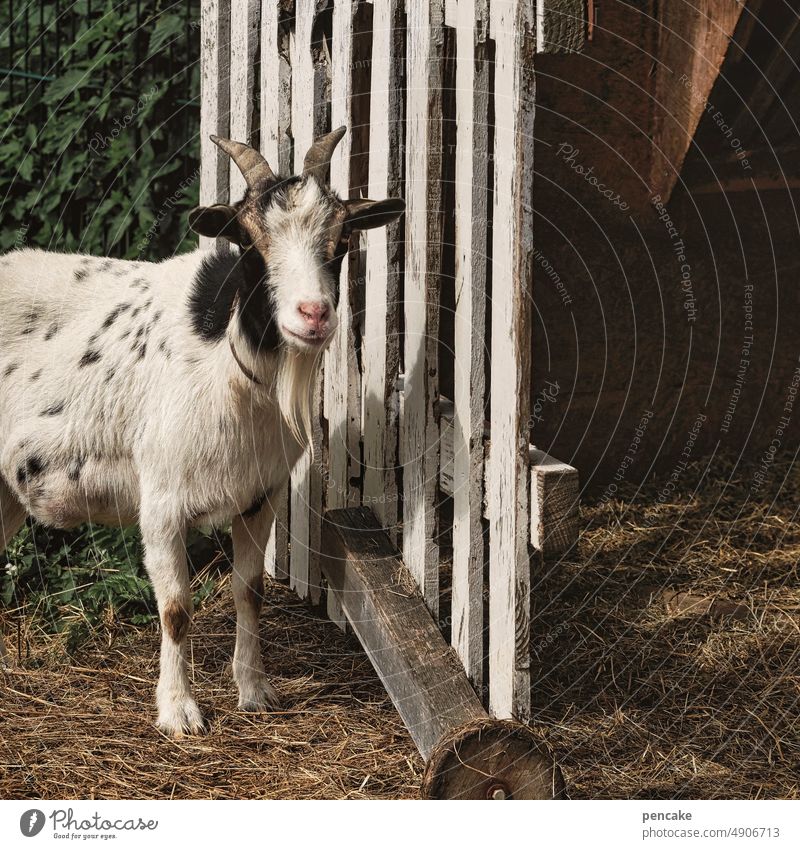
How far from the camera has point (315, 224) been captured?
3916 millimetres

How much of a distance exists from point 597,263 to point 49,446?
279cm

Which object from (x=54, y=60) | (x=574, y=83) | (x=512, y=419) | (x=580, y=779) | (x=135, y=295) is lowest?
(x=580, y=779)

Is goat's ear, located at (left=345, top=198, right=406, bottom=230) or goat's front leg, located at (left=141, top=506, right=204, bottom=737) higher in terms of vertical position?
goat's ear, located at (left=345, top=198, right=406, bottom=230)

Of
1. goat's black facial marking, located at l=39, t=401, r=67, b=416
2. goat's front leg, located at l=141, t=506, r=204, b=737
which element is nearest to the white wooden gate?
goat's front leg, located at l=141, t=506, r=204, b=737

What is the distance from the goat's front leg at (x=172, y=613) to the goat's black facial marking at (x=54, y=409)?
62 cm

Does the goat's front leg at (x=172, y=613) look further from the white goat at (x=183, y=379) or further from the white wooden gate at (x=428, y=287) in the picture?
the white wooden gate at (x=428, y=287)

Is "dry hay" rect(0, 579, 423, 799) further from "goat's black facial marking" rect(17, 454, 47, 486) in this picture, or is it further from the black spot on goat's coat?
the black spot on goat's coat

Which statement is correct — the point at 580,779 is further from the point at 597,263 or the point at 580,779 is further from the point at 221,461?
the point at 597,263

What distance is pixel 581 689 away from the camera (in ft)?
14.8

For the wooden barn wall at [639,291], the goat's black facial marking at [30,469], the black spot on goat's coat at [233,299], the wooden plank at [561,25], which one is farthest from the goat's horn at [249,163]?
the wooden barn wall at [639,291]

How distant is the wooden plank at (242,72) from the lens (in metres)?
5.29

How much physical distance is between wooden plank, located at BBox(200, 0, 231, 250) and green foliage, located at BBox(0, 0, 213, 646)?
0.63 metres

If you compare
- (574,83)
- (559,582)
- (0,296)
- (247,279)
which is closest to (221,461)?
(247,279)

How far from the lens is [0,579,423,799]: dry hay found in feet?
13.1
